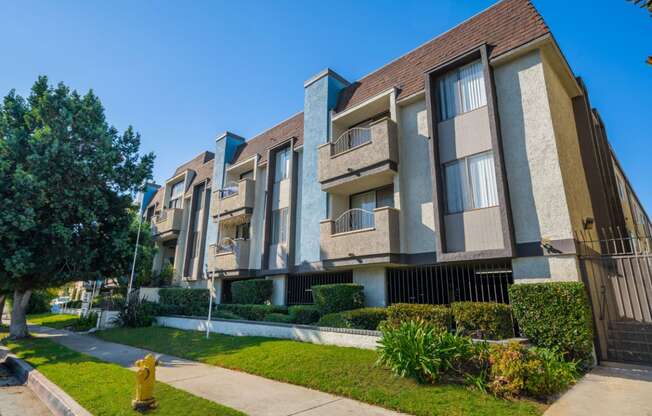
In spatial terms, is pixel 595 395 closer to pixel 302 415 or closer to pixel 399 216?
pixel 302 415

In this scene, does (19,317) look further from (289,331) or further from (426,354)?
(426,354)

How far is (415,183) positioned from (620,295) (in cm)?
675

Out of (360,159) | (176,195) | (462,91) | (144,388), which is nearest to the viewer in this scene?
(144,388)

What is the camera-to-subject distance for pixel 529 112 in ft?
35.6

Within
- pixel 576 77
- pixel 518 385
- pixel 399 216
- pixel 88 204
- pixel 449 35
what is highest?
pixel 449 35

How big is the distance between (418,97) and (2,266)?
17.5 meters

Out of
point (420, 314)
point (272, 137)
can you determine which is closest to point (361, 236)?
point (420, 314)

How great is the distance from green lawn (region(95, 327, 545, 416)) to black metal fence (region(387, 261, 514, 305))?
439cm

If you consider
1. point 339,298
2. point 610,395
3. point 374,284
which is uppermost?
point 374,284

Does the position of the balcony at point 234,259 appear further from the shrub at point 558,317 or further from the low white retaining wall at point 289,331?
the shrub at point 558,317

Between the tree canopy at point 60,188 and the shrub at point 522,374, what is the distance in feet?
51.6

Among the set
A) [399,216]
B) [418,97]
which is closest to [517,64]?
[418,97]

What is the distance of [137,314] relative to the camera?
60.7ft

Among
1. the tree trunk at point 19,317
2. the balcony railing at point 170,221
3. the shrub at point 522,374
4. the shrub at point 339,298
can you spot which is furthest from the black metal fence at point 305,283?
the balcony railing at point 170,221
